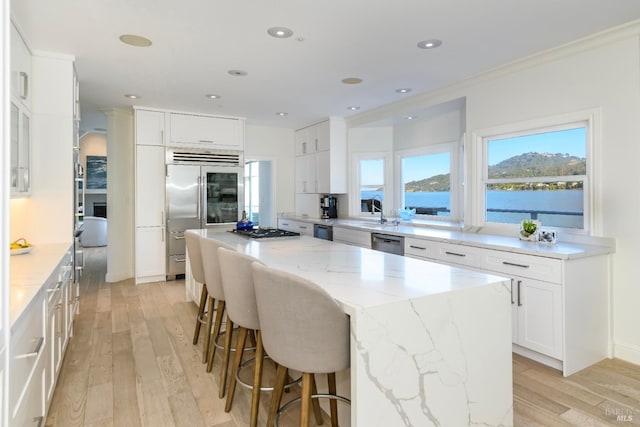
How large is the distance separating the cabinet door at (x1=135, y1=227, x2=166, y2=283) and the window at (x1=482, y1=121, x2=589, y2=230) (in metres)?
4.47

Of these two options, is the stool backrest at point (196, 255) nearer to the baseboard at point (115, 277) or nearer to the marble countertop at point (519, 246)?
the marble countertop at point (519, 246)

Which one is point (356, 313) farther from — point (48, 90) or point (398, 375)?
point (48, 90)

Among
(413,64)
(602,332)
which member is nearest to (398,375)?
(602,332)

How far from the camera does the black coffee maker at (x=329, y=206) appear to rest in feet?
20.9

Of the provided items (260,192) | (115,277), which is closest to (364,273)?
(115,277)

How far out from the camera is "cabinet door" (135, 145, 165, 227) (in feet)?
17.7

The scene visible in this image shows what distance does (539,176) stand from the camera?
353 cm

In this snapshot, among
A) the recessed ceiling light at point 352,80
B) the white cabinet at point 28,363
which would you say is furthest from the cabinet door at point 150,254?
the white cabinet at point 28,363

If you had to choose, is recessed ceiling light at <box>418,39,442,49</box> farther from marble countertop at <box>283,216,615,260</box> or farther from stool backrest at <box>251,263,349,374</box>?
stool backrest at <box>251,263,349,374</box>

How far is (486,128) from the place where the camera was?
12.7 ft

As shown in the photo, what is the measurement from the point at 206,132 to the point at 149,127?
809 millimetres

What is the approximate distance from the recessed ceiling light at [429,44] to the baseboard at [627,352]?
9.20 ft

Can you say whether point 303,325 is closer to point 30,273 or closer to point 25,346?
point 25,346

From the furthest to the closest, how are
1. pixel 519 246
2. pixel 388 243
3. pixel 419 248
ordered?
pixel 388 243 → pixel 419 248 → pixel 519 246
